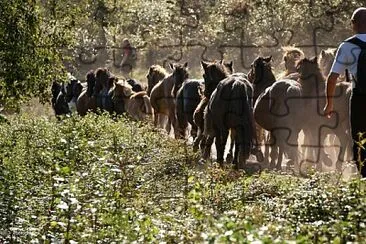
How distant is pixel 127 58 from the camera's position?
27047 mm

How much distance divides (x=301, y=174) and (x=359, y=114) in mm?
4154

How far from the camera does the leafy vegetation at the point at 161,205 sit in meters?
7.64

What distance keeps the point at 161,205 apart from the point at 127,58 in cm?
1571

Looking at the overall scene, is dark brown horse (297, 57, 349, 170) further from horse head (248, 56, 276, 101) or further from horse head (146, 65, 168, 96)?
horse head (146, 65, 168, 96)

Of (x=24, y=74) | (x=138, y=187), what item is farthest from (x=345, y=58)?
(x=24, y=74)

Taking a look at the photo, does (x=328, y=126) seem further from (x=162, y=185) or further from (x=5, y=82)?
(x=5, y=82)

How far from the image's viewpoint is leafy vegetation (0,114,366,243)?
764 cm

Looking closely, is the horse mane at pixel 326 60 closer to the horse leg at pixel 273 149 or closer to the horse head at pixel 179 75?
the horse leg at pixel 273 149

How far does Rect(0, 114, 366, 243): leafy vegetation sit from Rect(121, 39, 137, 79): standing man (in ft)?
29.9

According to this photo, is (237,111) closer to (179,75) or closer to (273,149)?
(273,149)

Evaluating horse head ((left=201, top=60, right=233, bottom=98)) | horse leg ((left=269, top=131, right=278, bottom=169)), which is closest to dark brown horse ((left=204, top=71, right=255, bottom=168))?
horse leg ((left=269, top=131, right=278, bottom=169))

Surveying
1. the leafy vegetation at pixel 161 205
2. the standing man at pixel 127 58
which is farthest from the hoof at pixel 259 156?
the standing man at pixel 127 58

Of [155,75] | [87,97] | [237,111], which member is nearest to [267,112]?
[237,111]

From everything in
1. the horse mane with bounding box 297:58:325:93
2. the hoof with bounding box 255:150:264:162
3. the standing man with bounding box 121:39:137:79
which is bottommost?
the hoof with bounding box 255:150:264:162
